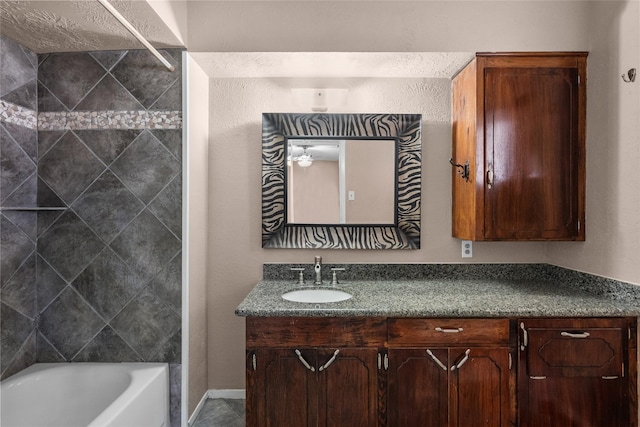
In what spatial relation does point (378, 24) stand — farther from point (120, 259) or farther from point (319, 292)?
point (120, 259)

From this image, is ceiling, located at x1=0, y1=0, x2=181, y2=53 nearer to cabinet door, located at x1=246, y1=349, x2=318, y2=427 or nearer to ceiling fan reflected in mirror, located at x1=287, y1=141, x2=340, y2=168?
ceiling fan reflected in mirror, located at x1=287, y1=141, x2=340, y2=168

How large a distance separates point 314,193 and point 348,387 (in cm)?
118

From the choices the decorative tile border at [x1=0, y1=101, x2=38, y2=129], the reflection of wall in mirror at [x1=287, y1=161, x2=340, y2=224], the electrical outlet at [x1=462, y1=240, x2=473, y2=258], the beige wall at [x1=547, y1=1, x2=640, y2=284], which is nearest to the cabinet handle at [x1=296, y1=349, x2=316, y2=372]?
the reflection of wall in mirror at [x1=287, y1=161, x2=340, y2=224]

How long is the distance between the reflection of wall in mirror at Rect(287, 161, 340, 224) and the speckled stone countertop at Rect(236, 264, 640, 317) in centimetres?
36

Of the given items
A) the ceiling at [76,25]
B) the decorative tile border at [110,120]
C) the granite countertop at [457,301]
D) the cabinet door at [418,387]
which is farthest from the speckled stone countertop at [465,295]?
the ceiling at [76,25]

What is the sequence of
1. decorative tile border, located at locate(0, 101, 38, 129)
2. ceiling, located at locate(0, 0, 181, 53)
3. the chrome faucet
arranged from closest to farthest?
ceiling, located at locate(0, 0, 181, 53), decorative tile border, located at locate(0, 101, 38, 129), the chrome faucet

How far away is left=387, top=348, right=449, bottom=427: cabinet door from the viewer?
5.78ft

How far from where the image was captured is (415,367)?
1766 mm

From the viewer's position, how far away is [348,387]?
176cm

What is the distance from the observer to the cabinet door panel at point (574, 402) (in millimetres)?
1750

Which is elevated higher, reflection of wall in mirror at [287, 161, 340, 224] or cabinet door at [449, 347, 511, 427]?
reflection of wall in mirror at [287, 161, 340, 224]

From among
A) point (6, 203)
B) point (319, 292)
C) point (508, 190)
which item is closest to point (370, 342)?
point (319, 292)

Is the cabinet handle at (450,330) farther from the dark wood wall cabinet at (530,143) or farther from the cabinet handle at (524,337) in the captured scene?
the dark wood wall cabinet at (530,143)

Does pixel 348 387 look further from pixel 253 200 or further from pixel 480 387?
pixel 253 200
